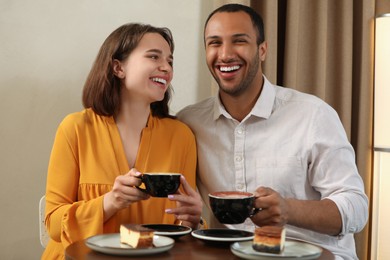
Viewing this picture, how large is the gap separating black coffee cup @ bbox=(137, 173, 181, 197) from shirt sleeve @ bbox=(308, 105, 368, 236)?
21.3 inches

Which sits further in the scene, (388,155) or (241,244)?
(388,155)

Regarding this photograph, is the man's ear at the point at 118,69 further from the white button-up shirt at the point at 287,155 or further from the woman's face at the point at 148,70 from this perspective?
the white button-up shirt at the point at 287,155

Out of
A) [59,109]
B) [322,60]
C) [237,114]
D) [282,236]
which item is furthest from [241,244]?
[322,60]

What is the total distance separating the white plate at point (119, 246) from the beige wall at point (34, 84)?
0.85 metres

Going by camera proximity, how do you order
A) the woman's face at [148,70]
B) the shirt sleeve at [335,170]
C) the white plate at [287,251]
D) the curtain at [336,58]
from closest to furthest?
1. the white plate at [287,251]
2. the shirt sleeve at [335,170]
3. the woman's face at [148,70]
4. the curtain at [336,58]

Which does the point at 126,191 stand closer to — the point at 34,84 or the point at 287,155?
the point at 287,155

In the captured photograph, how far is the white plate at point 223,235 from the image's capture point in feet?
4.26

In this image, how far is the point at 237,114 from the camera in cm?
190

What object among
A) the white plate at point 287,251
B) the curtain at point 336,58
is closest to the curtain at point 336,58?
the curtain at point 336,58

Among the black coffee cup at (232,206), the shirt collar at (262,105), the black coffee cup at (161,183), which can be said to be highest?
the shirt collar at (262,105)

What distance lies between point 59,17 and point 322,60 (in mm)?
1019

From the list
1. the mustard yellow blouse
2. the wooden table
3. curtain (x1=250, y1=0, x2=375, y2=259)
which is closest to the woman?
the mustard yellow blouse

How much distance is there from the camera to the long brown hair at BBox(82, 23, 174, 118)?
180 cm

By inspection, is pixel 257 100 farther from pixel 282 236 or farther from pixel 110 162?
pixel 282 236
